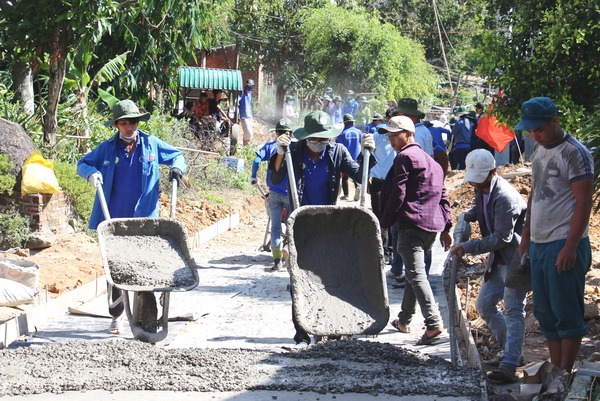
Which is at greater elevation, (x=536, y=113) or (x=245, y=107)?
(x=245, y=107)

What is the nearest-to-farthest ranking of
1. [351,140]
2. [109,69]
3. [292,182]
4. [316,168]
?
[292,182]
[316,168]
[351,140]
[109,69]

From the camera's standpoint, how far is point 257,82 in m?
37.9

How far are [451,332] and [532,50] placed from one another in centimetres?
428

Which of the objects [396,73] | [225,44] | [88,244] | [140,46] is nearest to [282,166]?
[88,244]

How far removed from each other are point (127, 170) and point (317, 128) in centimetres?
174

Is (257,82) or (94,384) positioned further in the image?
(257,82)

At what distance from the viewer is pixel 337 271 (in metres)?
5.43

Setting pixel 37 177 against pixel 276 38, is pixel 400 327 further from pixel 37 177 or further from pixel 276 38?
pixel 276 38

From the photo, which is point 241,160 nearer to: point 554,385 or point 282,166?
point 282,166

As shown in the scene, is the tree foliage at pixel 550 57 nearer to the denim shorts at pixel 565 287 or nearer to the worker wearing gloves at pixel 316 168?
the worker wearing gloves at pixel 316 168

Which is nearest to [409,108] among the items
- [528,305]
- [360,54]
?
[528,305]

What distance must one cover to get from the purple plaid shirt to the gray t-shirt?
133 centimetres

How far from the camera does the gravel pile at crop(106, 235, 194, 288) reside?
17.6 feet

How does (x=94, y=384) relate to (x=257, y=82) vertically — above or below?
below
